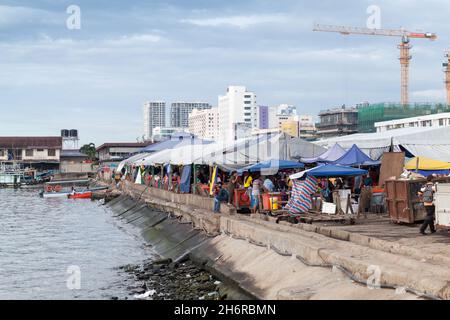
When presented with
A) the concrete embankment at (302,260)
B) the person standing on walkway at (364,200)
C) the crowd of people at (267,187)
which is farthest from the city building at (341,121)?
the person standing on walkway at (364,200)

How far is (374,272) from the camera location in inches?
448

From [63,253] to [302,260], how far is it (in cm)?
1628

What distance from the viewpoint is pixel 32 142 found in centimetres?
11381

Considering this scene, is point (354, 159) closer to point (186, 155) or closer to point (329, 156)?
point (329, 156)

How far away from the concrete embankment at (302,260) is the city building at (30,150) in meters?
92.1

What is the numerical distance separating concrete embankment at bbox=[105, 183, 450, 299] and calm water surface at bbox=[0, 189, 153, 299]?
280cm

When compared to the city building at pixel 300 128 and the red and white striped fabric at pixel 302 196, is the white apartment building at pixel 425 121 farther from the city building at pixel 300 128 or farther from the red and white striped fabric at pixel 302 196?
the city building at pixel 300 128

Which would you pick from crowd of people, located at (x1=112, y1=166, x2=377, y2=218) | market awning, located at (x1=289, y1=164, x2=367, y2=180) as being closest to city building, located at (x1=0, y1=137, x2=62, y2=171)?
crowd of people, located at (x1=112, y1=166, x2=377, y2=218)

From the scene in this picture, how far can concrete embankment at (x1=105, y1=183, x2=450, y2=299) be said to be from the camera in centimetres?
1090

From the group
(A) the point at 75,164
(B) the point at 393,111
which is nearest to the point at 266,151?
(A) the point at 75,164
